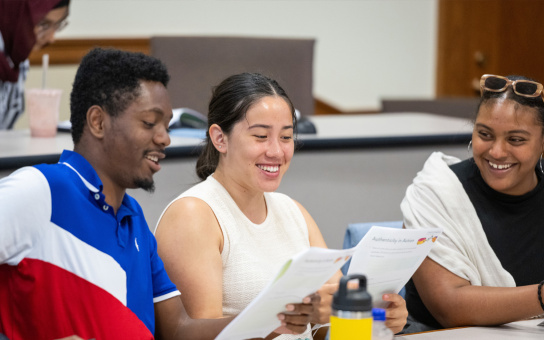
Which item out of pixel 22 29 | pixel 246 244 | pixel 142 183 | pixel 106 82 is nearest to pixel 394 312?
pixel 246 244

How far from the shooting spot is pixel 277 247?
5.52 feet

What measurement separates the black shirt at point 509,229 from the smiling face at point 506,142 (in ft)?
0.11

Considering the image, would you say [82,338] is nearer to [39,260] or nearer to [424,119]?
[39,260]

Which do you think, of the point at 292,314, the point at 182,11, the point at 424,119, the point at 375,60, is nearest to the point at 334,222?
the point at 424,119

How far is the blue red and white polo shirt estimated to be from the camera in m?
1.16

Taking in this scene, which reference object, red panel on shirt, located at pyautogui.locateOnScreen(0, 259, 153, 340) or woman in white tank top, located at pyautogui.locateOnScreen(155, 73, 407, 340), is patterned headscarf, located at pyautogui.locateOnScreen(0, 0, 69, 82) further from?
red panel on shirt, located at pyautogui.locateOnScreen(0, 259, 153, 340)

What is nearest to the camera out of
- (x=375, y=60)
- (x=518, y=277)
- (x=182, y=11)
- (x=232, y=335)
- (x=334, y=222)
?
(x=232, y=335)

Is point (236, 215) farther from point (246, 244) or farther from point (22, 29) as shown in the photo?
point (22, 29)

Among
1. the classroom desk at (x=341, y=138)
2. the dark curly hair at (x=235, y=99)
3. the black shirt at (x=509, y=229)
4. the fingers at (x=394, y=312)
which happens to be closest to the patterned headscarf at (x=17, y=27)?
the classroom desk at (x=341, y=138)

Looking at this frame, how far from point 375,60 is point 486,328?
3.64 metres

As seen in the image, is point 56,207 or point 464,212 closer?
point 56,207

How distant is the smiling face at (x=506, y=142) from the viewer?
1.81 meters

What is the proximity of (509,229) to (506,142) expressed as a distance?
0.22m

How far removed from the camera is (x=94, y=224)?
1.26m
